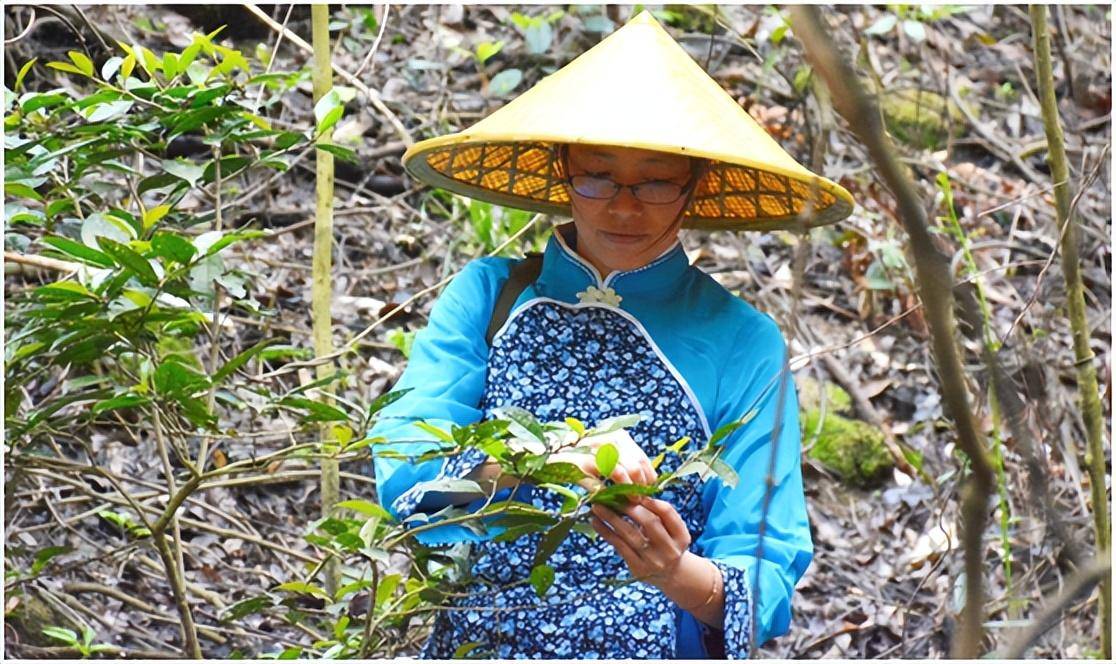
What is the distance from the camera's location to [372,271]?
11.1 ft

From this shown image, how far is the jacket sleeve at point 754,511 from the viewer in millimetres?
1709

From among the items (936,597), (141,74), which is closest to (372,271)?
(141,74)

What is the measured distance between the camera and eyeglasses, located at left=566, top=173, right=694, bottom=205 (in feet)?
5.90

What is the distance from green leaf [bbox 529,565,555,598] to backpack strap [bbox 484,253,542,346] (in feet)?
1.20

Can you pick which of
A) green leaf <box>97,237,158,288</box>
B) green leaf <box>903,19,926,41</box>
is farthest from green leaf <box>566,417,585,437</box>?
green leaf <box>903,19,926,41</box>

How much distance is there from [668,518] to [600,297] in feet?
1.28

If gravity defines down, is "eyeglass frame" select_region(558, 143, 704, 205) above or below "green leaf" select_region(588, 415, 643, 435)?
above

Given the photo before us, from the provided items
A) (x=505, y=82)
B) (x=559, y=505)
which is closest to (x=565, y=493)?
(x=559, y=505)

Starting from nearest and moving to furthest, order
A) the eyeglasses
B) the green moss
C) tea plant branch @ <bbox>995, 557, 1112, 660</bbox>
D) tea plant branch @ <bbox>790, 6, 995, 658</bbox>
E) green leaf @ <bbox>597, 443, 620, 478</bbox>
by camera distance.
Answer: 1. tea plant branch @ <bbox>790, 6, 995, 658</bbox>
2. tea plant branch @ <bbox>995, 557, 1112, 660</bbox>
3. green leaf @ <bbox>597, 443, 620, 478</bbox>
4. the eyeglasses
5. the green moss

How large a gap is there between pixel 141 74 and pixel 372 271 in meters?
0.77

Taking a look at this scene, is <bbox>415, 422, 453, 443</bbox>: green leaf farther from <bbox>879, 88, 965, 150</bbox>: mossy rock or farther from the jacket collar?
<bbox>879, 88, 965, 150</bbox>: mossy rock

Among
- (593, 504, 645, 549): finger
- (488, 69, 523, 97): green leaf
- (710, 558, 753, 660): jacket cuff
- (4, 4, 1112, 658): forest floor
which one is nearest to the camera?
(593, 504, 645, 549): finger

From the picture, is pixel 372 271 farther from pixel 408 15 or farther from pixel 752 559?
pixel 752 559

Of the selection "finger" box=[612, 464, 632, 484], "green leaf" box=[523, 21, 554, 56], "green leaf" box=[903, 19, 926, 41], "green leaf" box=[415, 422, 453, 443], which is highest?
"green leaf" box=[903, 19, 926, 41]
